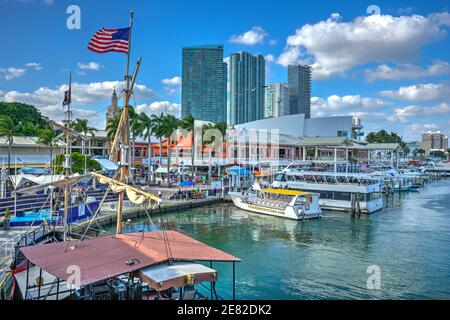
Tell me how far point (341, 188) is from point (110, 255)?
4293 cm

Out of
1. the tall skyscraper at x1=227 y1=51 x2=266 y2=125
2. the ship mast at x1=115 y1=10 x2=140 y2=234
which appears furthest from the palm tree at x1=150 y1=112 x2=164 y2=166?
the tall skyscraper at x1=227 y1=51 x2=266 y2=125

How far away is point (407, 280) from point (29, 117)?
300ft

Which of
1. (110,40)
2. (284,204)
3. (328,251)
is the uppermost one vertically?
(110,40)

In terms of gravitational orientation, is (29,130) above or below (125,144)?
above

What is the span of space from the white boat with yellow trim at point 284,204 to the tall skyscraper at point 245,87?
5111 inches

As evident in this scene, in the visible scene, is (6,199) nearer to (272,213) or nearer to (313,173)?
(272,213)

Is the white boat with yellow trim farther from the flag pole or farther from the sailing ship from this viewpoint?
the sailing ship

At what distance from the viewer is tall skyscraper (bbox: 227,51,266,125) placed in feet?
593

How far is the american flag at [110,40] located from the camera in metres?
17.6

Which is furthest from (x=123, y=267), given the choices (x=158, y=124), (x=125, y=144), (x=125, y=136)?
(x=158, y=124)

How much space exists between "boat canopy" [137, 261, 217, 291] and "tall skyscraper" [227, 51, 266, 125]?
165652 millimetres

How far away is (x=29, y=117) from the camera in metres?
90.7

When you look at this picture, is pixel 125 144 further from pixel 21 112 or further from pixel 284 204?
pixel 21 112

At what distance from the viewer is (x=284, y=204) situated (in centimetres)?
4400
